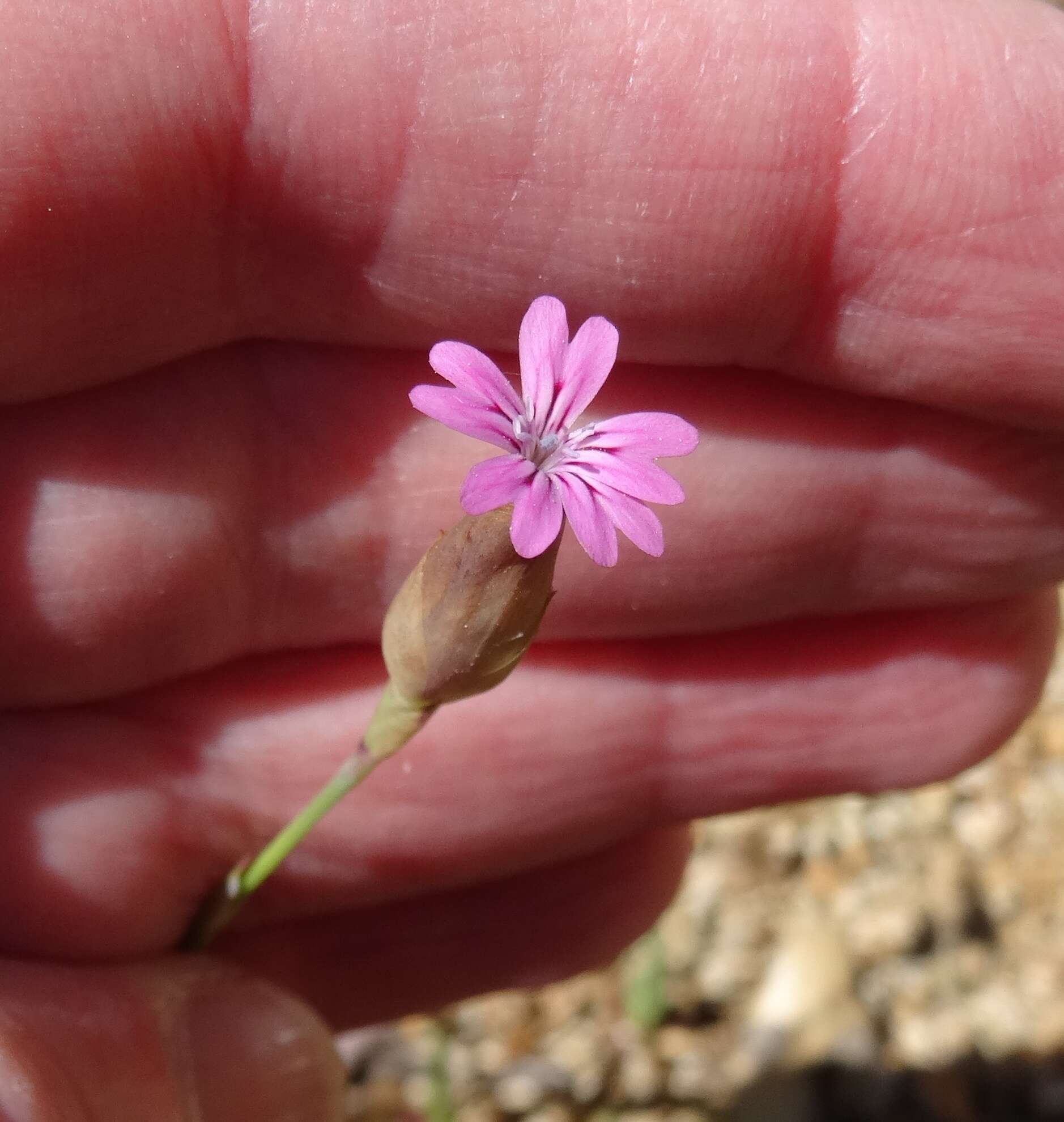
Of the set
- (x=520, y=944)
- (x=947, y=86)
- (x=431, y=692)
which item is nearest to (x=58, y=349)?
(x=431, y=692)

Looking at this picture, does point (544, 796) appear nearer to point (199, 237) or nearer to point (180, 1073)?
point (180, 1073)

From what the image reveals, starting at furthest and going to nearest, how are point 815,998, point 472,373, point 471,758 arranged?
point 815,998, point 471,758, point 472,373

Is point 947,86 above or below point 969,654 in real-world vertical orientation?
above

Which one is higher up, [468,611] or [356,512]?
[356,512]

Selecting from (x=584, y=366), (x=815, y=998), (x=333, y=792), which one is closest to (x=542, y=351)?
(x=584, y=366)

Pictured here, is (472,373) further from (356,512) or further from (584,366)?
(356,512)

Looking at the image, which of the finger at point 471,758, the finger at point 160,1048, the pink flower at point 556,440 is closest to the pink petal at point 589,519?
Result: the pink flower at point 556,440

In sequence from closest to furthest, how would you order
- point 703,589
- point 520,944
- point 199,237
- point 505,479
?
point 505,479 → point 199,237 → point 703,589 → point 520,944

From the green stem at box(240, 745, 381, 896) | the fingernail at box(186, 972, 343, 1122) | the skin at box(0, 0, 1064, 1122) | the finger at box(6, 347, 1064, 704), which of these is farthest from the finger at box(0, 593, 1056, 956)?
the green stem at box(240, 745, 381, 896)

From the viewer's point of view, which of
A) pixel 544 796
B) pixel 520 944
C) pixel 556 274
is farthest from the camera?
pixel 520 944
